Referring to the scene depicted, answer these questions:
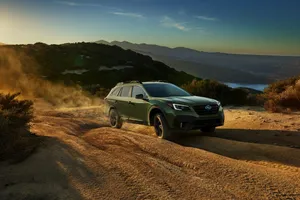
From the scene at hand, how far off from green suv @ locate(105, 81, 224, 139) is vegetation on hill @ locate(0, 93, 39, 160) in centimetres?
336

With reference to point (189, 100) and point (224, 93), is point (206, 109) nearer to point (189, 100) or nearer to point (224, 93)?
point (189, 100)

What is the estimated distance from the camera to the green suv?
9.93m

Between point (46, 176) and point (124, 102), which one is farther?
point (124, 102)

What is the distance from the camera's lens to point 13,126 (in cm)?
876

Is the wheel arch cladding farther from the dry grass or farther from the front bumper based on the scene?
the dry grass

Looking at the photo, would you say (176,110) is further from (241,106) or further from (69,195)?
(241,106)

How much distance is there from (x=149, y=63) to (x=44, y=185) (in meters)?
90.0

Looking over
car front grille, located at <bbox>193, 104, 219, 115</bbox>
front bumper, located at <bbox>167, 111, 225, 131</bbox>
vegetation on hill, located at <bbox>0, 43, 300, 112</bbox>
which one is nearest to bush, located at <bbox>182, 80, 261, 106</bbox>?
car front grille, located at <bbox>193, 104, 219, 115</bbox>

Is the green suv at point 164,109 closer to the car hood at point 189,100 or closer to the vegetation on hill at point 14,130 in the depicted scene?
the car hood at point 189,100

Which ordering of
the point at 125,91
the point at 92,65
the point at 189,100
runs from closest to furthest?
1. the point at 189,100
2. the point at 125,91
3. the point at 92,65

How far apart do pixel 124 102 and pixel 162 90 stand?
160cm

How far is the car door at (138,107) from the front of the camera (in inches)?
440

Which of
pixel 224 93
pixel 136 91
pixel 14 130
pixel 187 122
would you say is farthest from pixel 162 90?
pixel 224 93

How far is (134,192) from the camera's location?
5.50m
